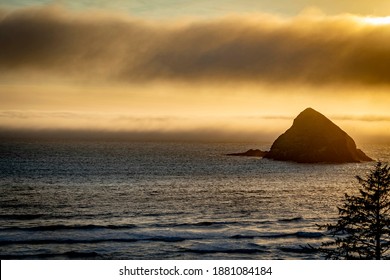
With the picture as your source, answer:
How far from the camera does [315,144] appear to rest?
285ft

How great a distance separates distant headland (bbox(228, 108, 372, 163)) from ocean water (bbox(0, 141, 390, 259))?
27831mm

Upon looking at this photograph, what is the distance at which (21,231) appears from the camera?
2412cm

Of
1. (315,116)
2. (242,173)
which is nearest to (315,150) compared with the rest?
(315,116)

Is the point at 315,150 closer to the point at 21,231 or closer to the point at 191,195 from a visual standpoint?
the point at 191,195

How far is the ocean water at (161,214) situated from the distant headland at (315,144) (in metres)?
27.8

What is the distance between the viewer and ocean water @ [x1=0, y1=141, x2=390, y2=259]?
2061 cm

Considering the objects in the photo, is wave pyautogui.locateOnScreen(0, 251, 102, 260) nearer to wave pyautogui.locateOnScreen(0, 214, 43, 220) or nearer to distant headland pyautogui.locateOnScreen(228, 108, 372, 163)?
wave pyautogui.locateOnScreen(0, 214, 43, 220)

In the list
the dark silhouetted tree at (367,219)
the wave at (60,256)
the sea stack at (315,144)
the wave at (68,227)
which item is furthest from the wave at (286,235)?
the sea stack at (315,144)

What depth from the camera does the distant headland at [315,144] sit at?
82.0 m

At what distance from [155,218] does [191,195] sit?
1055 centimetres

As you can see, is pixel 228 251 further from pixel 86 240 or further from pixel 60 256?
pixel 60 256

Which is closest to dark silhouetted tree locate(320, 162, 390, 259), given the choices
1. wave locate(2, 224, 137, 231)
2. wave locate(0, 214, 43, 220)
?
wave locate(2, 224, 137, 231)

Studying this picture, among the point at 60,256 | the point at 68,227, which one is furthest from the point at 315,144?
the point at 60,256

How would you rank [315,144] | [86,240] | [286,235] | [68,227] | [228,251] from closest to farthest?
[228,251]
[86,240]
[286,235]
[68,227]
[315,144]
